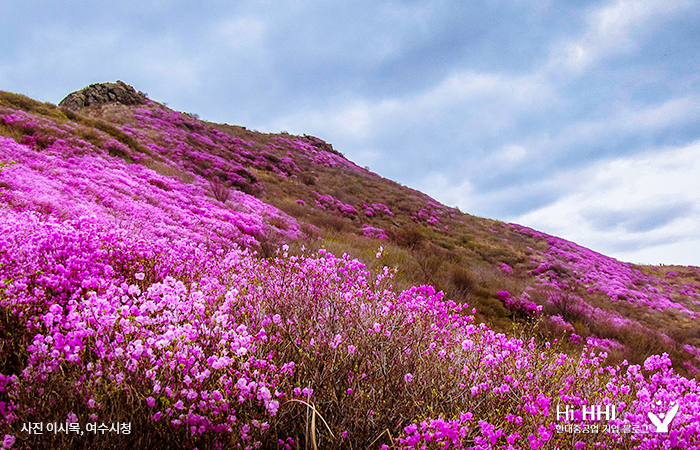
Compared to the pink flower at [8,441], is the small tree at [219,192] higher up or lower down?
higher up

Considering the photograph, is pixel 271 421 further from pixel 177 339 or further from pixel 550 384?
pixel 550 384

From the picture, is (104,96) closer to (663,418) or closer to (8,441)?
(8,441)

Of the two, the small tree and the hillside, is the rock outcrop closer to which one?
the small tree

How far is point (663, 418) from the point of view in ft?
8.13


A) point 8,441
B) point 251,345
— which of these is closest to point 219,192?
point 251,345

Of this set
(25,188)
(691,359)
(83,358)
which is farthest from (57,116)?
(691,359)

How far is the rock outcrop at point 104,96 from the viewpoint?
23547mm

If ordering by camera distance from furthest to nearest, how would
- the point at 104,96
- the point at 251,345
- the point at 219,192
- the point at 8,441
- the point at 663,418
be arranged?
the point at 104,96, the point at 219,192, the point at 663,418, the point at 251,345, the point at 8,441

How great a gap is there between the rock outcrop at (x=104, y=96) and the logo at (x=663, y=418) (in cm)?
→ 3081

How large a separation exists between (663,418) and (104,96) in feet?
109

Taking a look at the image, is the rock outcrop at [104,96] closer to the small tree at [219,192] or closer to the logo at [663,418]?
the small tree at [219,192]

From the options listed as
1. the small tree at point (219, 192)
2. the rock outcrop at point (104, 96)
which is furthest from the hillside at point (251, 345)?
the rock outcrop at point (104, 96)

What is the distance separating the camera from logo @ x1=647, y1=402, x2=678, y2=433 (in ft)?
7.81

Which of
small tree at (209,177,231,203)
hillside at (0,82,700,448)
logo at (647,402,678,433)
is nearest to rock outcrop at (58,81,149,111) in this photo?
small tree at (209,177,231,203)
